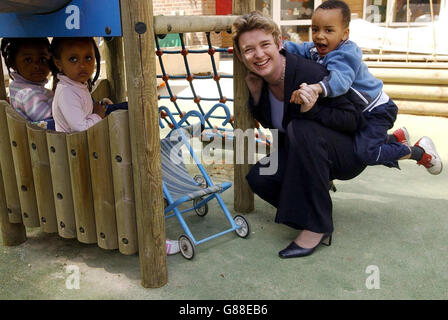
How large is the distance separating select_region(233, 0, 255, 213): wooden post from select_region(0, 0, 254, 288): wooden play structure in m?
0.19

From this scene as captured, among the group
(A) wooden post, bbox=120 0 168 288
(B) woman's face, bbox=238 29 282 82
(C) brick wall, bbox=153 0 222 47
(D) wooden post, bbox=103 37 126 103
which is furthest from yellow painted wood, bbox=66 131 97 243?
(C) brick wall, bbox=153 0 222 47

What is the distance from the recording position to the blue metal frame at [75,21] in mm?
1948

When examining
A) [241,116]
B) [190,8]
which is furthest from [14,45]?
[190,8]

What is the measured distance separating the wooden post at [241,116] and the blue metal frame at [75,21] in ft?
3.23

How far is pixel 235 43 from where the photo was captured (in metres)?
2.60

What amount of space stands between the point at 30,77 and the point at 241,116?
139cm

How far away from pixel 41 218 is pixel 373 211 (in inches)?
86.9

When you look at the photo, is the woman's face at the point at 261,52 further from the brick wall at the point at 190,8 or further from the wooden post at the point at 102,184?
the brick wall at the point at 190,8

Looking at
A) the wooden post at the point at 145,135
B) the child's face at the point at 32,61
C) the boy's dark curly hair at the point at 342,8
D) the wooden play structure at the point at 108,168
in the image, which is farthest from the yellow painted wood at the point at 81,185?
the boy's dark curly hair at the point at 342,8

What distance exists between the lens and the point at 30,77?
283 cm

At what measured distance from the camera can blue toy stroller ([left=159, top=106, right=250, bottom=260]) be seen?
251 centimetres

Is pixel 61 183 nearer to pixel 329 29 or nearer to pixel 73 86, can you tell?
pixel 73 86

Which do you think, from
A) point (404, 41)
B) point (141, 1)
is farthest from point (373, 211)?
point (404, 41)
